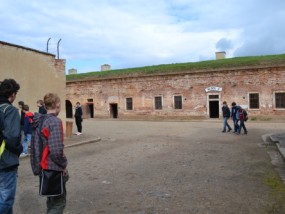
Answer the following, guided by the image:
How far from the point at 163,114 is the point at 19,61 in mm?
23379

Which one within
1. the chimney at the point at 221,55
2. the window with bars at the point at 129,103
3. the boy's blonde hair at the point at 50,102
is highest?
the chimney at the point at 221,55

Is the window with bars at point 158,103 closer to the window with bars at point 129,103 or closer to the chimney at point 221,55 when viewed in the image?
the window with bars at point 129,103

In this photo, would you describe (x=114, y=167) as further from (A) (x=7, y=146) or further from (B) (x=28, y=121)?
(A) (x=7, y=146)

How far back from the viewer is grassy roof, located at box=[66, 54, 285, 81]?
3184 cm

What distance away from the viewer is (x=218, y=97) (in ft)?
107

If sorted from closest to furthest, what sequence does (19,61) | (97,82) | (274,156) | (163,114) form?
1. (274,156)
2. (19,61)
3. (163,114)
4. (97,82)

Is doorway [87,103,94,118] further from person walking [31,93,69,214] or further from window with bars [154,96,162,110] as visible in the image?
person walking [31,93,69,214]

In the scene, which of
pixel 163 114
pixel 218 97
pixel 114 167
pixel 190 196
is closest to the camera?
pixel 190 196

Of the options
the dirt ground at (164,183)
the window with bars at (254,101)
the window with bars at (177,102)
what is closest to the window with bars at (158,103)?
the window with bars at (177,102)

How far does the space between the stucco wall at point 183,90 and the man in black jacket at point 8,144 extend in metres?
28.9

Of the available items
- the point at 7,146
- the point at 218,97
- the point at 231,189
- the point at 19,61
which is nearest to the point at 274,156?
the point at 231,189

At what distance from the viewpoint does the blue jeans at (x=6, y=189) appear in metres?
3.85

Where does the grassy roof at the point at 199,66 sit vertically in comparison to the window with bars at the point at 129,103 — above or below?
above

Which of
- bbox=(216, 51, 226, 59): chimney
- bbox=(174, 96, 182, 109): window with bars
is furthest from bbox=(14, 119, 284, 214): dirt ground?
bbox=(216, 51, 226, 59): chimney
